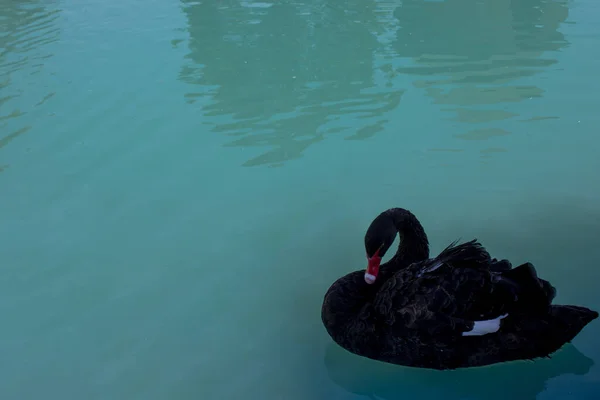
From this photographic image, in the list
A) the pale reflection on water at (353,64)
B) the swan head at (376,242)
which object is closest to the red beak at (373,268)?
the swan head at (376,242)

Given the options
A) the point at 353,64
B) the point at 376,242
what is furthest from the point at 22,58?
the point at 376,242

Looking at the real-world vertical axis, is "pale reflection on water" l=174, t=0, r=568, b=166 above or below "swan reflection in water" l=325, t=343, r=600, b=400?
above

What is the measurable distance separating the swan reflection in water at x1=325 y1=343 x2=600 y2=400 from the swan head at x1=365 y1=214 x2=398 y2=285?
1.51 feet

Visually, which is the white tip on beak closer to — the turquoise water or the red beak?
the red beak

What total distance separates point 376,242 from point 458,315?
49 cm

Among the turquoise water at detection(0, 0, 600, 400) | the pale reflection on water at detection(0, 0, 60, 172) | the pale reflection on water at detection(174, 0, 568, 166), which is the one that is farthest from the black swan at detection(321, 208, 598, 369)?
the pale reflection on water at detection(0, 0, 60, 172)

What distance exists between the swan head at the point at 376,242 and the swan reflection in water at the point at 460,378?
459mm

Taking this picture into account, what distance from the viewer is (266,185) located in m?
4.29

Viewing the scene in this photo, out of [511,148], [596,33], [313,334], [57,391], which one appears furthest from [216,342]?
[596,33]

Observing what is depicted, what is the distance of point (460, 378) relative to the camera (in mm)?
2746

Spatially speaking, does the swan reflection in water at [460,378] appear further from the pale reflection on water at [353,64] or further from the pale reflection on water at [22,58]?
the pale reflection on water at [22,58]

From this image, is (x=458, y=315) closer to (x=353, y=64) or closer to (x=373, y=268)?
(x=373, y=268)

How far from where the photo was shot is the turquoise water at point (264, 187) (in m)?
2.87

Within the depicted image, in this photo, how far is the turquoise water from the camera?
2.87m
